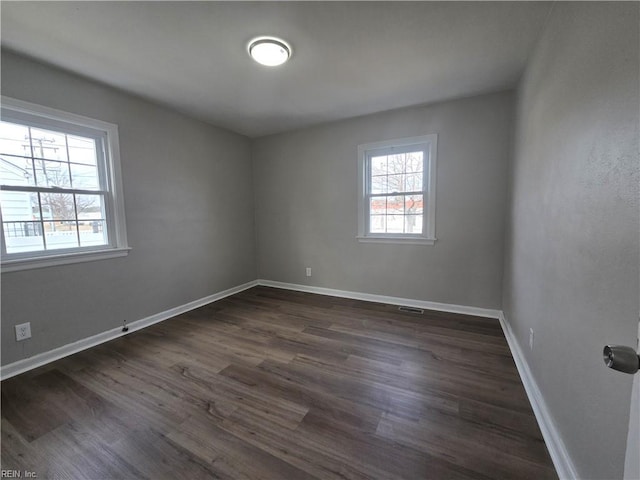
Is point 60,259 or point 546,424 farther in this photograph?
point 60,259

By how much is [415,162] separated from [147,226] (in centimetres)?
332

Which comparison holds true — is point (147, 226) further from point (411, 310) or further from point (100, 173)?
point (411, 310)

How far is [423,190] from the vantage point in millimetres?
3211

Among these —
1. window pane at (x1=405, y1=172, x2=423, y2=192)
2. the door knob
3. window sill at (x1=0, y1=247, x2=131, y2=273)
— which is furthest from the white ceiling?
the door knob

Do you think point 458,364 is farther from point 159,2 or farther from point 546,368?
point 159,2

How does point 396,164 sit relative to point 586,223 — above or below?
above

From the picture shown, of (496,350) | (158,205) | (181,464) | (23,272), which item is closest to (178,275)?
(158,205)

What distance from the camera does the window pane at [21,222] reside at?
2.02 meters

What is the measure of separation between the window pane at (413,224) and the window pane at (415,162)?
1.93 feet

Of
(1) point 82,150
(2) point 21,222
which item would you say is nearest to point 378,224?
(1) point 82,150

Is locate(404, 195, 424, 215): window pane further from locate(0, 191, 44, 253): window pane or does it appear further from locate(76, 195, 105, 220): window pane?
locate(0, 191, 44, 253): window pane

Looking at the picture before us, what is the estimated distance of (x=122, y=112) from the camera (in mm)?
2662

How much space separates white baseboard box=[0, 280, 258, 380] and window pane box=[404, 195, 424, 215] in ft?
9.92

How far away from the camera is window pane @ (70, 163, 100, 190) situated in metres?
2.39
